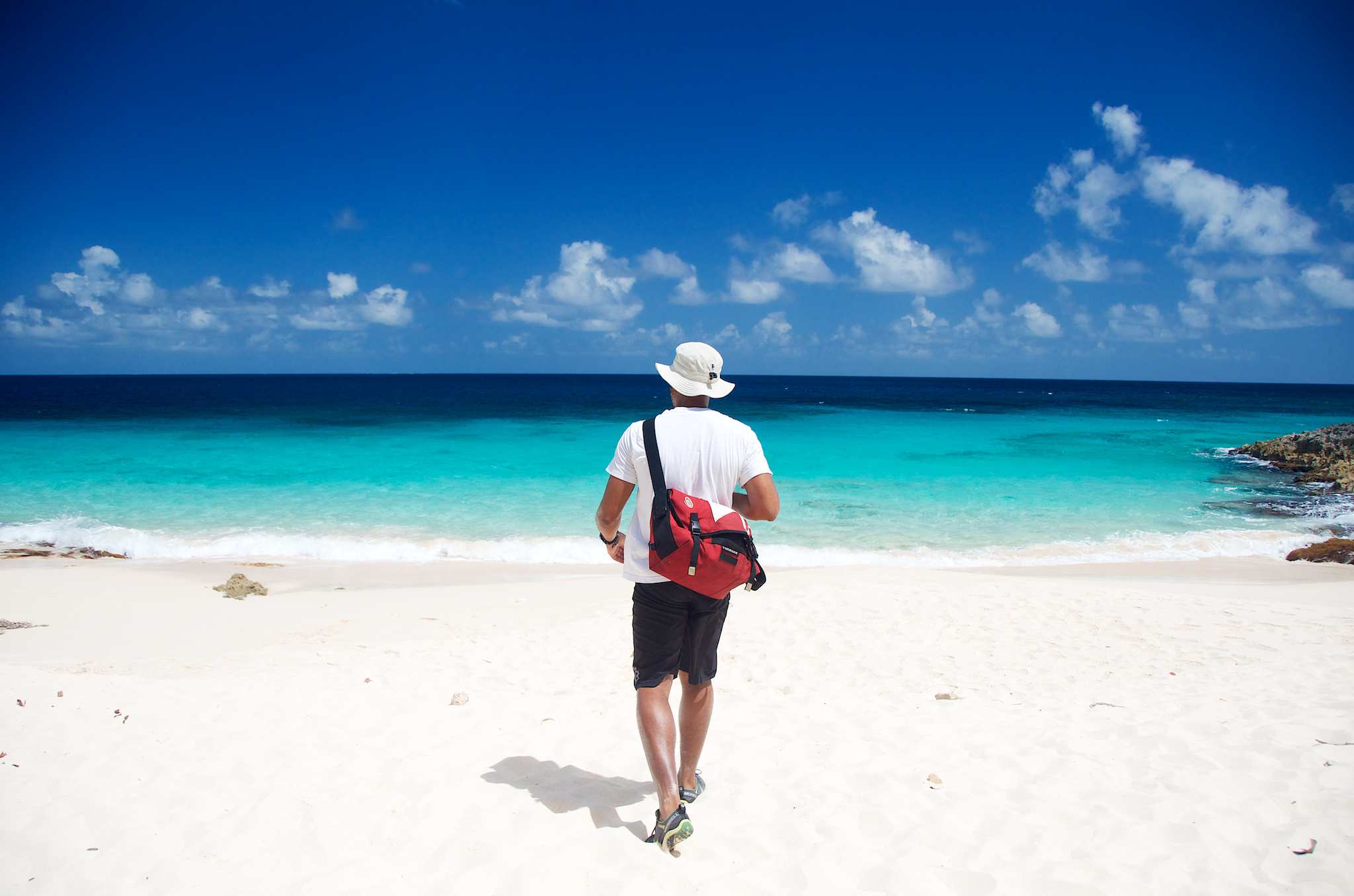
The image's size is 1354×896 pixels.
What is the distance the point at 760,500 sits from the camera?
2.84 meters

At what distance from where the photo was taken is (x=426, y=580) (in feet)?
31.4

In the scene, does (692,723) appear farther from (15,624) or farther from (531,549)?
(531,549)

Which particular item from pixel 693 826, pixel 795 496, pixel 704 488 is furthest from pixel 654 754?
pixel 795 496

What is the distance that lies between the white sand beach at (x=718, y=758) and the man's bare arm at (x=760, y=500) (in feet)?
4.60

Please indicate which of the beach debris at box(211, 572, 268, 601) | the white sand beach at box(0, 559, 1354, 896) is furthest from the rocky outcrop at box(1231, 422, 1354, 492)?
the beach debris at box(211, 572, 268, 601)

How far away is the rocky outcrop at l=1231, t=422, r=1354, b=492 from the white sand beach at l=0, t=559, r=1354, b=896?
54.7ft

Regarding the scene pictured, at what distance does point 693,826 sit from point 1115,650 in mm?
4687

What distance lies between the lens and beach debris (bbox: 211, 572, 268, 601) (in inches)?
329

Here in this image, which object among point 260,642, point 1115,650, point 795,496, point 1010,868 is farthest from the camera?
point 795,496

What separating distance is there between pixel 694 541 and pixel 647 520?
10.2 inches

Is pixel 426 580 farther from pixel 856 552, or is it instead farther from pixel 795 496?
pixel 795 496

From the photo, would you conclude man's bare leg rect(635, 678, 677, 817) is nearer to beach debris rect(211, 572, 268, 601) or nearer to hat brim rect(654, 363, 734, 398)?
hat brim rect(654, 363, 734, 398)

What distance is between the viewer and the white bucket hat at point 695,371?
2.84 m

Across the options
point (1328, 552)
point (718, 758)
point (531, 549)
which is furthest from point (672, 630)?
point (1328, 552)
